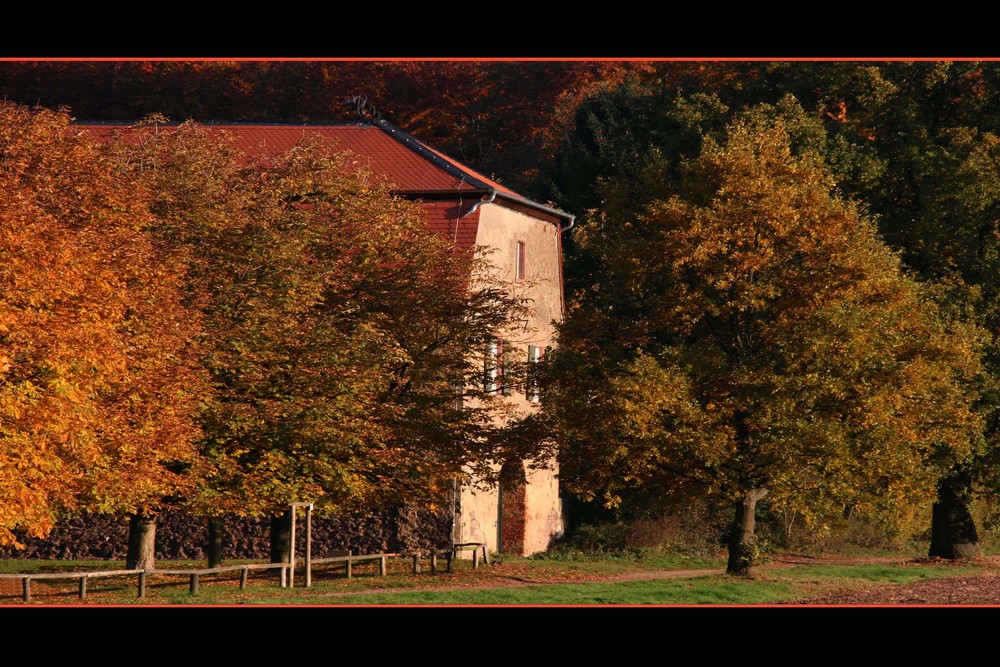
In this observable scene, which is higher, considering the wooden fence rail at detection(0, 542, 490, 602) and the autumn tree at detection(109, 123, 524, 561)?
the autumn tree at detection(109, 123, 524, 561)

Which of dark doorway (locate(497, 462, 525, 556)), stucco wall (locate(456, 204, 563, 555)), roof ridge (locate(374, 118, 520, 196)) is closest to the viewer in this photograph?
stucco wall (locate(456, 204, 563, 555))

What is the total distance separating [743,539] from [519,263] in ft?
A: 41.0

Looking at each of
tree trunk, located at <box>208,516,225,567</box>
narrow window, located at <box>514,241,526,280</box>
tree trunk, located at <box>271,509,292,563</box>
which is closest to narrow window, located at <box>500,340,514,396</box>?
tree trunk, located at <box>271,509,292,563</box>

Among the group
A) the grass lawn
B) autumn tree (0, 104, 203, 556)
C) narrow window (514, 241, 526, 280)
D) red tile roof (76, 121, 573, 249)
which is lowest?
the grass lawn

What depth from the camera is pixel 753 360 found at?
2606 cm

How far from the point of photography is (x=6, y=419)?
59.2ft

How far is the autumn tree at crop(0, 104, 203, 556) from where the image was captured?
59.4 ft

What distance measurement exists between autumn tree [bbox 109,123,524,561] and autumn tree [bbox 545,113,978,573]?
8.10 ft

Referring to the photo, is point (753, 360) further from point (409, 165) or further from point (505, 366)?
point (409, 165)

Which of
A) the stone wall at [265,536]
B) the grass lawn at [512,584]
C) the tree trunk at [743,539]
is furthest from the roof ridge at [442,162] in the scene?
the tree trunk at [743,539]

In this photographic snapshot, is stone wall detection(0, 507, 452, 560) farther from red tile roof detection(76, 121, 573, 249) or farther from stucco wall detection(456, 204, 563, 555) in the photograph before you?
red tile roof detection(76, 121, 573, 249)

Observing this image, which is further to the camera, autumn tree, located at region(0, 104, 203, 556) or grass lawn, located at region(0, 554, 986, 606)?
grass lawn, located at region(0, 554, 986, 606)

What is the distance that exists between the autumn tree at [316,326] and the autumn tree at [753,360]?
2.47 meters

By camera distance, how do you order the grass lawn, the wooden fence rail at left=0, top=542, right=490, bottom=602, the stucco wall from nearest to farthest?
1. the wooden fence rail at left=0, top=542, right=490, bottom=602
2. the grass lawn
3. the stucco wall
